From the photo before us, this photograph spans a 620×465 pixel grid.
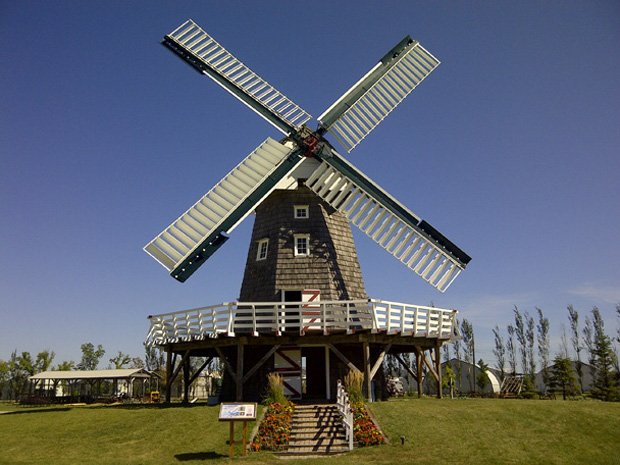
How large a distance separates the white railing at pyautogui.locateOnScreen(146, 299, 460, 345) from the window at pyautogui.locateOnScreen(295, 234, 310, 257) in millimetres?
2279

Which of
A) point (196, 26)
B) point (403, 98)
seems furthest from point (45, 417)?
point (403, 98)

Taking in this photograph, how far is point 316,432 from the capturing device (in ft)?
43.8

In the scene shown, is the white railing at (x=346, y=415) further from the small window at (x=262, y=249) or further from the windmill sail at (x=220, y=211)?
the small window at (x=262, y=249)

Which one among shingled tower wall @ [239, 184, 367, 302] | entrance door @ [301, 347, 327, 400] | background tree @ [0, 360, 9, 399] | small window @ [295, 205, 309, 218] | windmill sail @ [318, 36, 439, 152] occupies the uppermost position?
windmill sail @ [318, 36, 439, 152]

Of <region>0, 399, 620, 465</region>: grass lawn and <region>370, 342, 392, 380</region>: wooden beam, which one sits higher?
<region>370, 342, 392, 380</region>: wooden beam

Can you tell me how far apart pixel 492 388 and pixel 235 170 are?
42017 millimetres

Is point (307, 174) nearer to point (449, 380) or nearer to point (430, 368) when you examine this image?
point (430, 368)

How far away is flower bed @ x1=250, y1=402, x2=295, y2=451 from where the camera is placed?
41.6 ft

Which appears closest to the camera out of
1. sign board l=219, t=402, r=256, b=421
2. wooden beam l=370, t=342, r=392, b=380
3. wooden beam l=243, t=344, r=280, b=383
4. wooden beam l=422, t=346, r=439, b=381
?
sign board l=219, t=402, r=256, b=421

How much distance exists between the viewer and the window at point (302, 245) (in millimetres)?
18766

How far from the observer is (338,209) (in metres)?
19.1

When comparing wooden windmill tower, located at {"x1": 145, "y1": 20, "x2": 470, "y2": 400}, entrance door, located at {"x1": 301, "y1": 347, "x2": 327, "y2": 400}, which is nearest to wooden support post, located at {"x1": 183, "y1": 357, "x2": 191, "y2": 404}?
wooden windmill tower, located at {"x1": 145, "y1": 20, "x2": 470, "y2": 400}

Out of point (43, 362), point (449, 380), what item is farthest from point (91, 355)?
point (449, 380)

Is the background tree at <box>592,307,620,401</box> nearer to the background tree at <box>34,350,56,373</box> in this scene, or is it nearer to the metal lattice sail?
the metal lattice sail
